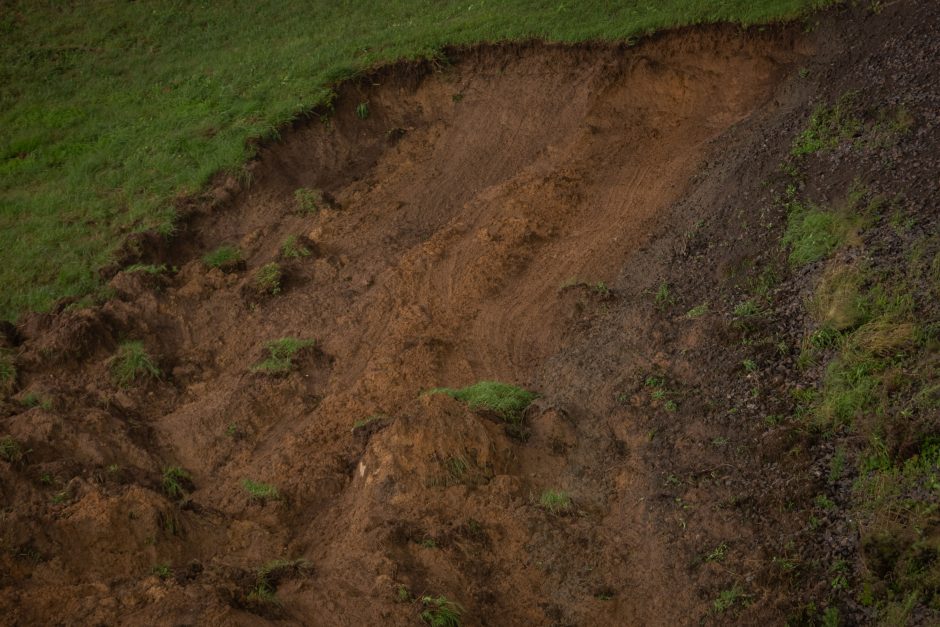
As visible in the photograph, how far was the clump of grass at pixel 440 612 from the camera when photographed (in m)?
5.61

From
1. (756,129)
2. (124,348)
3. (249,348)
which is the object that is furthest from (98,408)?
(756,129)

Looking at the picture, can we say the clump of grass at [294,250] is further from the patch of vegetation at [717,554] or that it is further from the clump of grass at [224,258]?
the patch of vegetation at [717,554]

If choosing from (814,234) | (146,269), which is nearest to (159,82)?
(146,269)

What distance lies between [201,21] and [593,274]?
9.16 meters

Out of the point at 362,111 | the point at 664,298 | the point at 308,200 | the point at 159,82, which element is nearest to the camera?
the point at 664,298

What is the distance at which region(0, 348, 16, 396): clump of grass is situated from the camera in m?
8.79

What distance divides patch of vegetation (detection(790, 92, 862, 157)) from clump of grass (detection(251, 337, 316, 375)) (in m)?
5.63

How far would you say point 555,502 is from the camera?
6676 mm

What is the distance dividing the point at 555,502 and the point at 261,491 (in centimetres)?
261

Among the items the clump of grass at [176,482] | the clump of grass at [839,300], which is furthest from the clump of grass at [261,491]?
the clump of grass at [839,300]

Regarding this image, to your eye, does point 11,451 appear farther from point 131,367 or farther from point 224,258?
point 224,258

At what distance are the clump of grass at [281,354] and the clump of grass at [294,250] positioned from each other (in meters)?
1.41

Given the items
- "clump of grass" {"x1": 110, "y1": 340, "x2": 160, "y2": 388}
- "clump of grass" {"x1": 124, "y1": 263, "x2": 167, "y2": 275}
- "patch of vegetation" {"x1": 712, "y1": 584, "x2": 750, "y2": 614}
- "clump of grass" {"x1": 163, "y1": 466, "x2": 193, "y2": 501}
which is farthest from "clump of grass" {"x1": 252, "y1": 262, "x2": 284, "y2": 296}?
"patch of vegetation" {"x1": 712, "y1": 584, "x2": 750, "y2": 614}

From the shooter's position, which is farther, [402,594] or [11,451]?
[11,451]
